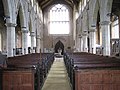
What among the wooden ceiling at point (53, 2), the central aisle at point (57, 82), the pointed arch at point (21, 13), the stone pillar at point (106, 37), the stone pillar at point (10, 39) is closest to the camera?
the central aisle at point (57, 82)

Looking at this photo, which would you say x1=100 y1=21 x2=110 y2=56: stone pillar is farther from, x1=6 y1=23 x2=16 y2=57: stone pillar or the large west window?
the large west window

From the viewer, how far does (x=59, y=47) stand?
38719 millimetres

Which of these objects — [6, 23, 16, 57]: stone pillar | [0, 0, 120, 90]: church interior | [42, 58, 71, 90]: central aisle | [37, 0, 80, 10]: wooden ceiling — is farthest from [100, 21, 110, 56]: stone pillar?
[37, 0, 80, 10]: wooden ceiling

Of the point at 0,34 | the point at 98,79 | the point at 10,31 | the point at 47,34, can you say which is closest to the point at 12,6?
the point at 10,31

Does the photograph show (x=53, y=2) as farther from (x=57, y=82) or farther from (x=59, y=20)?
(x=57, y=82)

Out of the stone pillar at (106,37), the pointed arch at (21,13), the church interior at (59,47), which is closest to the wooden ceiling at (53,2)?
the church interior at (59,47)

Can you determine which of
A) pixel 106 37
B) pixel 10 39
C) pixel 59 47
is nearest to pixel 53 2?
pixel 59 47

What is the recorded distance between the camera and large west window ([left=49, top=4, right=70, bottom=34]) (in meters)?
38.8

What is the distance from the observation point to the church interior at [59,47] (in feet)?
18.8

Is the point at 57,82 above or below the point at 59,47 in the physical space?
below

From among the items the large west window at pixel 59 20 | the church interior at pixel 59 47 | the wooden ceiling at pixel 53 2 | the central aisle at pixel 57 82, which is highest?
the wooden ceiling at pixel 53 2

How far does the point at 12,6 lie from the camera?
1568 cm

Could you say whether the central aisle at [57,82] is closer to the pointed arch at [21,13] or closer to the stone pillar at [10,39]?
the stone pillar at [10,39]

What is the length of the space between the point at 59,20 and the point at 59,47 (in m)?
4.88
